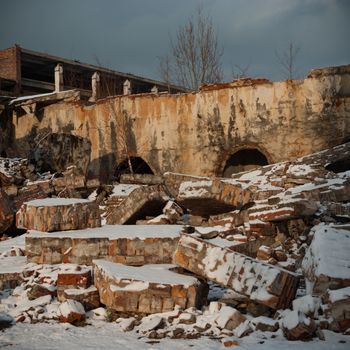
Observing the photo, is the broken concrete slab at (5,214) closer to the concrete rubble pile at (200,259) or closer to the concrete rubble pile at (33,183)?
the concrete rubble pile at (200,259)

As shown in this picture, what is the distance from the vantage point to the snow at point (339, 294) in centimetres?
332

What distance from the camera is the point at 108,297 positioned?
4.04m

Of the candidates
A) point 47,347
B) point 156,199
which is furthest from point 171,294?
point 156,199

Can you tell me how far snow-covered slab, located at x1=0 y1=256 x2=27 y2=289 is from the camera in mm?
4848

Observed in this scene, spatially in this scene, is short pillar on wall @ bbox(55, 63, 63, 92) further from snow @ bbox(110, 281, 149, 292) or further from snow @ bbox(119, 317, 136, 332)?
snow @ bbox(119, 317, 136, 332)

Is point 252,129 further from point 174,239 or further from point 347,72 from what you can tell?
point 174,239

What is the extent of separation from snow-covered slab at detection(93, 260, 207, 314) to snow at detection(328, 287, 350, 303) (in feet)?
3.75

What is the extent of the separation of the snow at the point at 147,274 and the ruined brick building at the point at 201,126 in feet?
21.4

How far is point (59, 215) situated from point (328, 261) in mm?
3438

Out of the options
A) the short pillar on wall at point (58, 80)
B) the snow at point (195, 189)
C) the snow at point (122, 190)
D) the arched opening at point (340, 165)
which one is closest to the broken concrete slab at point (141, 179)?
the snow at point (122, 190)

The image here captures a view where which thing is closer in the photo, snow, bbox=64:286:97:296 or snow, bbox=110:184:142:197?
snow, bbox=64:286:97:296

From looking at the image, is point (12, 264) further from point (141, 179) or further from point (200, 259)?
point (141, 179)

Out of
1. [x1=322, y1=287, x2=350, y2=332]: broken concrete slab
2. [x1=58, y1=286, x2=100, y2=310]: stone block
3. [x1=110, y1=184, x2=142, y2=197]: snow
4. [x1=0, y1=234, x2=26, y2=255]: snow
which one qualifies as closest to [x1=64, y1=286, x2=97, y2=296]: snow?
[x1=58, y1=286, x2=100, y2=310]: stone block

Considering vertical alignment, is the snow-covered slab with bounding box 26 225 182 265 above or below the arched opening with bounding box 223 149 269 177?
below
